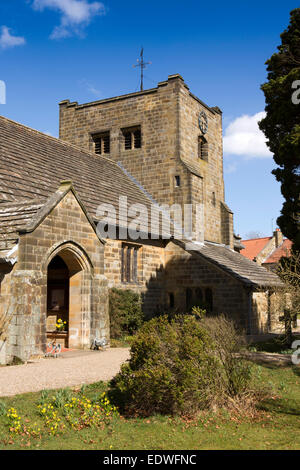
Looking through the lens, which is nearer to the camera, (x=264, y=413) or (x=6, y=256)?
(x=264, y=413)

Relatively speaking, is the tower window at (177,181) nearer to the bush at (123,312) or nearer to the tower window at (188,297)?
the tower window at (188,297)

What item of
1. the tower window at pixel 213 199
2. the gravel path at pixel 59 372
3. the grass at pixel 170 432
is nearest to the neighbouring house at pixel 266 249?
the tower window at pixel 213 199

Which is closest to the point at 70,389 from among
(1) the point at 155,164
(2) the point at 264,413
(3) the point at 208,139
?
(2) the point at 264,413

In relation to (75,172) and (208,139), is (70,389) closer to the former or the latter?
(75,172)

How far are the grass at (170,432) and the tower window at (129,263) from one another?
411 inches

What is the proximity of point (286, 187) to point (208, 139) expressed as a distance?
13761 millimetres

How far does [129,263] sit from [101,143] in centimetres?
1076

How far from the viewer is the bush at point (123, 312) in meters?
17.0

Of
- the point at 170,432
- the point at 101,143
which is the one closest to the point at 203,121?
the point at 101,143

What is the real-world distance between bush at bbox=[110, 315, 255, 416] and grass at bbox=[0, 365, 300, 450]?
32 centimetres

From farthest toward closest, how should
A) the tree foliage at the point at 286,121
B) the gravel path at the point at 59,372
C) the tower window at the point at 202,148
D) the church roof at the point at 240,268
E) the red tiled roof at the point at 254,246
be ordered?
the red tiled roof at the point at 254,246, the tower window at the point at 202,148, the church roof at the point at 240,268, the tree foliage at the point at 286,121, the gravel path at the point at 59,372

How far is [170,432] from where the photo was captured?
719 centimetres

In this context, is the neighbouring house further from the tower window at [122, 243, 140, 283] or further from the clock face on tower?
the tower window at [122, 243, 140, 283]

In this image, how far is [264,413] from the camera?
328 inches
